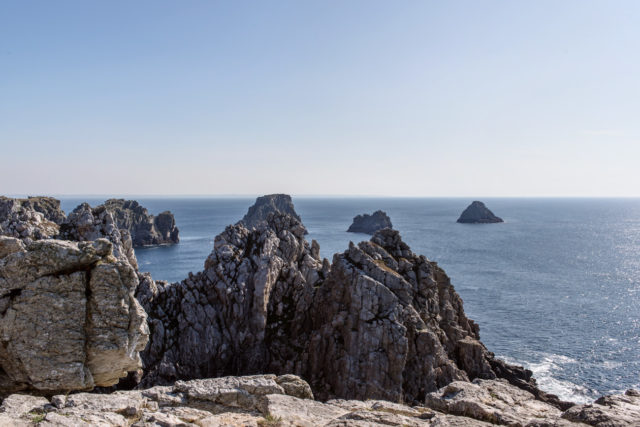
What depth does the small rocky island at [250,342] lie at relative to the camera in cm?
1419

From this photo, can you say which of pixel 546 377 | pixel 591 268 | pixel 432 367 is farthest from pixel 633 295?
pixel 432 367

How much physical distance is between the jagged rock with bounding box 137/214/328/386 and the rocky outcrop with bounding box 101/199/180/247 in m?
145

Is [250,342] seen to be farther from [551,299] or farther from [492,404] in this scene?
[551,299]

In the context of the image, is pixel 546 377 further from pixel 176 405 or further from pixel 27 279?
pixel 27 279

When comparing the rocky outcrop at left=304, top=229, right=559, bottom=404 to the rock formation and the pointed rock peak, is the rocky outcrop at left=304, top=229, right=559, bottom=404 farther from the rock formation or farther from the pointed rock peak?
the pointed rock peak

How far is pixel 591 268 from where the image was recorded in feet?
401

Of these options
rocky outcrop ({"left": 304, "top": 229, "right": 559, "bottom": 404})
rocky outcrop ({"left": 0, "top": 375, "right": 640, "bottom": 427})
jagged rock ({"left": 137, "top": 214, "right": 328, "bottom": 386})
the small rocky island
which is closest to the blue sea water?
rocky outcrop ({"left": 304, "top": 229, "right": 559, "bottom": 404})

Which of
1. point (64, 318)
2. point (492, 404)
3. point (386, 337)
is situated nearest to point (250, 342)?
point (386, 337)

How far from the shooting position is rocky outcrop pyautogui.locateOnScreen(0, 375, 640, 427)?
12500mm

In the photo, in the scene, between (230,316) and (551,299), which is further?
(551,299)

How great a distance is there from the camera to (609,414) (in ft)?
45.9

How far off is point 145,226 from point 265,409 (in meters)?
189

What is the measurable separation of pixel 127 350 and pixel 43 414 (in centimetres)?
319

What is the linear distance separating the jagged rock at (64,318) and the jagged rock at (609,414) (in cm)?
1669
